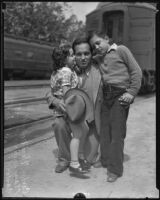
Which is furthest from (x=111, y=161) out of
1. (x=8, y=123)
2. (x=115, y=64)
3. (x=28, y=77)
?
(x=28, y=77)

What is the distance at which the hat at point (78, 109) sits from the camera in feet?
11.5

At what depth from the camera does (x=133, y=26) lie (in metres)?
11.9

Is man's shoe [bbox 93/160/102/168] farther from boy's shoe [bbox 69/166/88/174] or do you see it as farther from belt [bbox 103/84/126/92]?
belt [bbox 103/84/126/92]

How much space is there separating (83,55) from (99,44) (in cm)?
21

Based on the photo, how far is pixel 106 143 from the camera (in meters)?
4.00

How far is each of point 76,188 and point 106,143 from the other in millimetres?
904

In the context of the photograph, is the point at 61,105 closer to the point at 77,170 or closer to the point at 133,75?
the point at 77,170

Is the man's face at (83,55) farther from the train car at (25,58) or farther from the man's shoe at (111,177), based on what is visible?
the train car at (25,58)

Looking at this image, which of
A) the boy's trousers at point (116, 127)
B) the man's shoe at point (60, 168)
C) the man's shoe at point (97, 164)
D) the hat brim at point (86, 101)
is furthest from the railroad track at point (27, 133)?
the boy's trousers at point (116, 127)

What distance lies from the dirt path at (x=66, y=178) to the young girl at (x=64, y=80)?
243 millimetres

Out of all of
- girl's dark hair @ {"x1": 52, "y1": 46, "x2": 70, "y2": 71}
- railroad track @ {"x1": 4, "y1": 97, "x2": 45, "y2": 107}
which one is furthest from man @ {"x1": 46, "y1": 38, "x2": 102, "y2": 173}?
railroad track @ {"x1": 4, "y1": 97, "x2": 45, "y2": 107}

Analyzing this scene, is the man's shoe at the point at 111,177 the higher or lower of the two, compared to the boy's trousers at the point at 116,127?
lower

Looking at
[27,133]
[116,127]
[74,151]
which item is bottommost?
[27,133]

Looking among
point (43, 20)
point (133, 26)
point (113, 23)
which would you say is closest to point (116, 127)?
point (113, 23)
